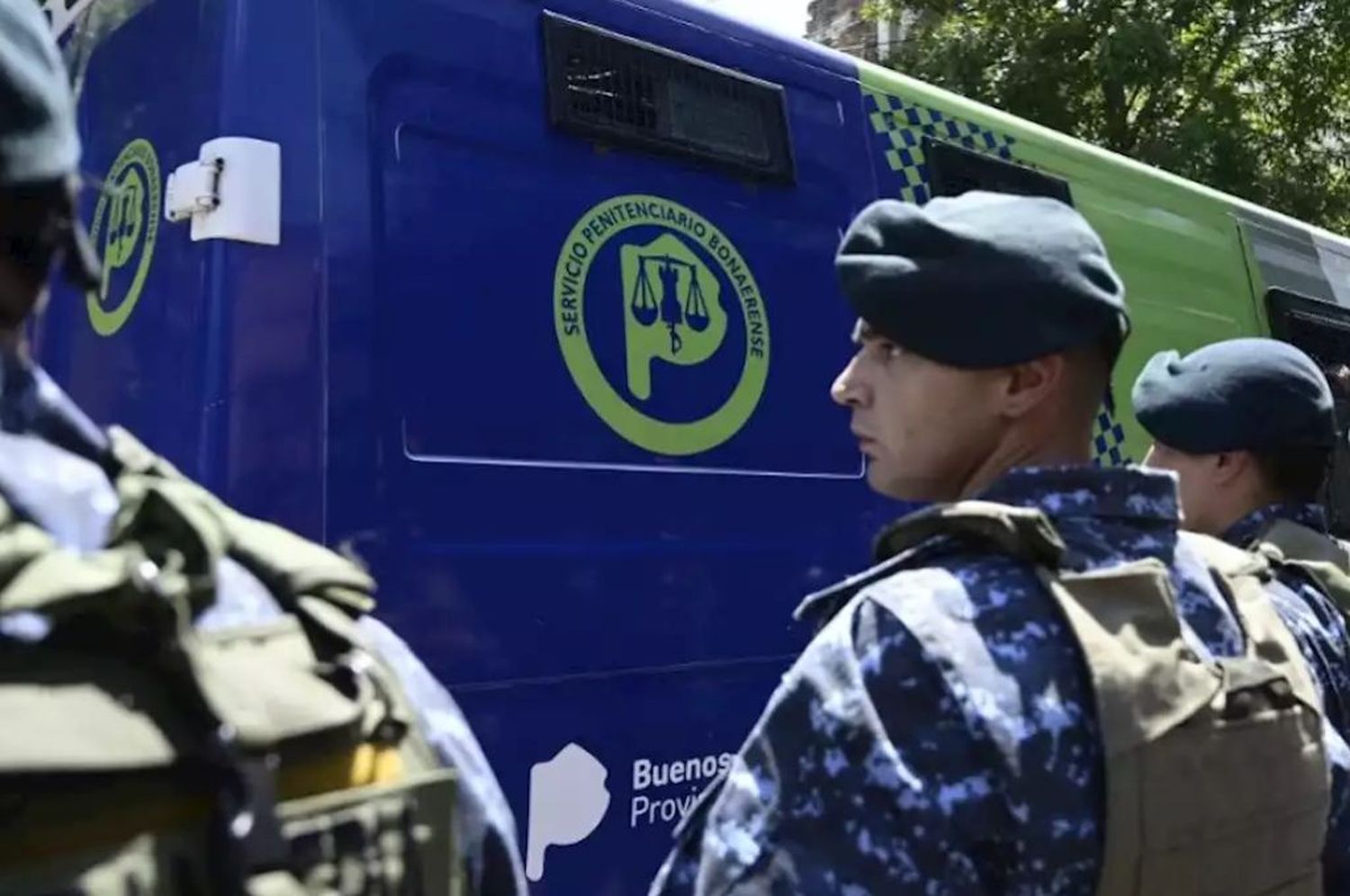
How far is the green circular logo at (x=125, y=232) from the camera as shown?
248 centimetres

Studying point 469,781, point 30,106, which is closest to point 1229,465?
point 469,781

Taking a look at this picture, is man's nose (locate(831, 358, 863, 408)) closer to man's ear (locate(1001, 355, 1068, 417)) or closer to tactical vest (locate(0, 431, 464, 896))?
man's ear (locate(1001, 355, 1068, 417))

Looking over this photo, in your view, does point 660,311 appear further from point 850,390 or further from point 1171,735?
point 1171,735

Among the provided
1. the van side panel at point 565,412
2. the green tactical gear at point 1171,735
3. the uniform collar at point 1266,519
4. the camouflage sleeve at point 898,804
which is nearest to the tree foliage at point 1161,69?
the van side panel at point 565,412

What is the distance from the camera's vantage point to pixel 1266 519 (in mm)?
2318

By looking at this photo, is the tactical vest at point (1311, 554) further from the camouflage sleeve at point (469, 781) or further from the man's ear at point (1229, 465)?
the camouflage sleeve at point (469, 781)

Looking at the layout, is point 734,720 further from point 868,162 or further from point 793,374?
point 868,162

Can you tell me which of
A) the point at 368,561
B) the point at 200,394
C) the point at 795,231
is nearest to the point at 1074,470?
the point at 368,561

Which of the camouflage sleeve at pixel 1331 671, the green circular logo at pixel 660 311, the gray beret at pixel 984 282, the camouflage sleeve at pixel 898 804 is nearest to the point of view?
the camouflage sleeve at pixel 898 804

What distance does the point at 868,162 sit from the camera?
11.0ft

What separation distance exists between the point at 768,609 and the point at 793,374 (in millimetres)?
465

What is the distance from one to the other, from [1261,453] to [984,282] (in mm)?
1003

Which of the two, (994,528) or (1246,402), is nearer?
(994,528)

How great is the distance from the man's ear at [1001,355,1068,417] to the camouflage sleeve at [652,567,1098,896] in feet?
0.89
